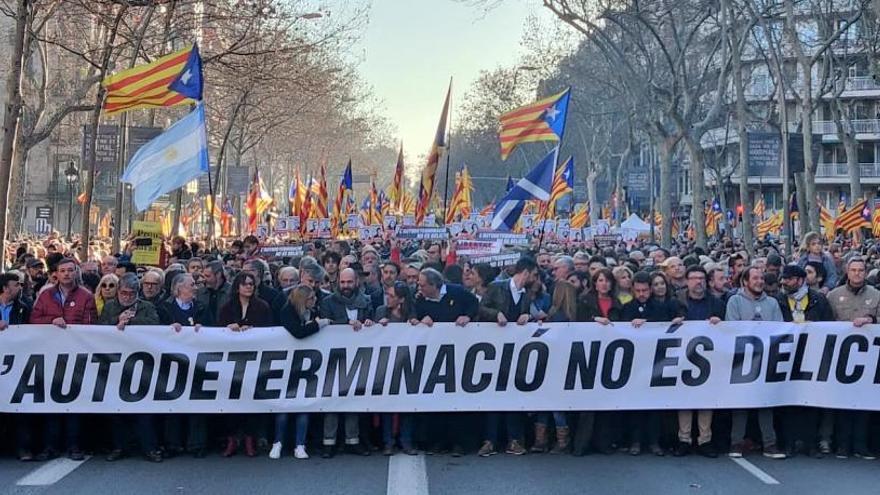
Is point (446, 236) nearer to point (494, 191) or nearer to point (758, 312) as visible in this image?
point (758, 312)

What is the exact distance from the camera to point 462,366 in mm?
9234

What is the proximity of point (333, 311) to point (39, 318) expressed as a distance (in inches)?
93.8

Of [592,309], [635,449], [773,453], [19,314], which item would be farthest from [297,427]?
[773,453]

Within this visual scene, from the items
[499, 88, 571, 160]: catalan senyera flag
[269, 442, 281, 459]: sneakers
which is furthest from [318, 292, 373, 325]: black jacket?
[499, 88, 571, 160]: catalan senyera flag

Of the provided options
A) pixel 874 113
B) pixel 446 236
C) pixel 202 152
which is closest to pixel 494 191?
pixel 874 113

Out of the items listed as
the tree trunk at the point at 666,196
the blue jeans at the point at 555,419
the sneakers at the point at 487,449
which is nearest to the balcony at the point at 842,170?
the tree trunk at the point at 666,196

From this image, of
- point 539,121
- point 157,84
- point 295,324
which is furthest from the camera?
point 539,121

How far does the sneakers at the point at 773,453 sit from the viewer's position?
910cm

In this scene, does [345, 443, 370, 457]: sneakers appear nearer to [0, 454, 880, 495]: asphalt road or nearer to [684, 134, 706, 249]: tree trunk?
[0, 454, 880, 495]: asphalt road

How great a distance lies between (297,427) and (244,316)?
1006 mm

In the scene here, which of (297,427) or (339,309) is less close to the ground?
(339,309)

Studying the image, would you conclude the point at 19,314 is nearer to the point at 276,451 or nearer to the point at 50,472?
the point at 50,472

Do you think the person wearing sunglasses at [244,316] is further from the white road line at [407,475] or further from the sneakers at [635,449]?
the sneakers at [635,449]

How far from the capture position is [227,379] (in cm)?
912
